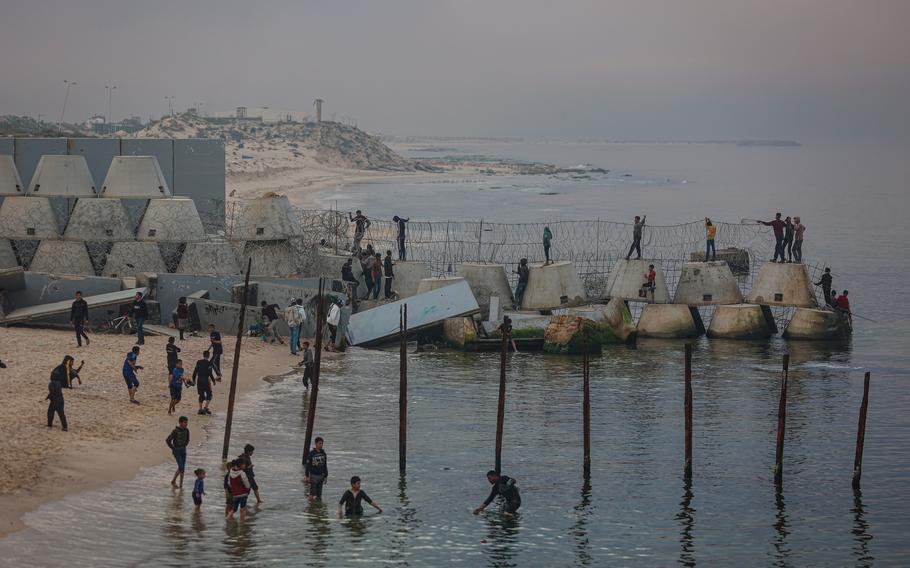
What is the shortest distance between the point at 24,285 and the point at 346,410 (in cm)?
1140

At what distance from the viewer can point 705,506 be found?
23.1m

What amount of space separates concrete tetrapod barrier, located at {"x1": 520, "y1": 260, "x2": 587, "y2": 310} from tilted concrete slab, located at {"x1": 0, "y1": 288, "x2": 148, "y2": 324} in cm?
1200

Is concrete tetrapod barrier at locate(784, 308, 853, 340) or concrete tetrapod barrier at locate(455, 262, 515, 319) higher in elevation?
concrete tetrapod barrier at locate(455, 262, 515, 319)

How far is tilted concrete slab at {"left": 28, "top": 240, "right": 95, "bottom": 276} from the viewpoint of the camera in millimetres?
37688

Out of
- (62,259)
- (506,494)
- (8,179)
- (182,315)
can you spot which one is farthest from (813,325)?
(8,179)

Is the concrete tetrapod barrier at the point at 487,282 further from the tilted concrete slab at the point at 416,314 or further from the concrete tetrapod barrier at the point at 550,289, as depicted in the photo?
the tilted concrete slab at the point at 416,314

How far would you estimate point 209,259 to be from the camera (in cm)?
3775

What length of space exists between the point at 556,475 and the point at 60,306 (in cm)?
1554

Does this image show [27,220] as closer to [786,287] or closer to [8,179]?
[8,179]

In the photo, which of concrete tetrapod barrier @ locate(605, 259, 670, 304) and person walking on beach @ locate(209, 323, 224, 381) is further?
concrete tetrapod barrier @ locate(605, 259, 670, 304)

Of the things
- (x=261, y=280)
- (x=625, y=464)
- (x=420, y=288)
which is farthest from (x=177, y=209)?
(x=625, y=464)

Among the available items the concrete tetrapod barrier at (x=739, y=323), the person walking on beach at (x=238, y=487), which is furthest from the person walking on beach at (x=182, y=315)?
the concrete tetrapod barrier at (x=739, y=323)

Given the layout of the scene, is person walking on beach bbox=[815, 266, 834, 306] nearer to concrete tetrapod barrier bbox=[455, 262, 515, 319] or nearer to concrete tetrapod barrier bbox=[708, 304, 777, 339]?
concrete tetrapod barrier bbox=[708, 304, 777, 339]

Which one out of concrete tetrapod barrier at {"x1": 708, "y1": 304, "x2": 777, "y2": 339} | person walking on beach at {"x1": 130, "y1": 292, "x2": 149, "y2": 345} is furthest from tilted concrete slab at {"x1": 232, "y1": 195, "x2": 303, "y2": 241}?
concrete tetrapod barrier at {"x1": 708, "y1": 304, "x2": 777, "y2": 339}
